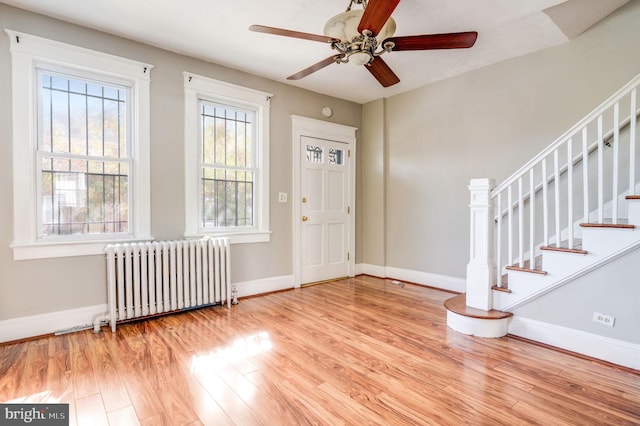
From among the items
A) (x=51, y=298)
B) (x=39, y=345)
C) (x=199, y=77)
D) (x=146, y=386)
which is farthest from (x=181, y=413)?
(x=199, y=77)

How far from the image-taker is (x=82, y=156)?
9.75ft

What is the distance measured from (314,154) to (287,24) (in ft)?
6.45

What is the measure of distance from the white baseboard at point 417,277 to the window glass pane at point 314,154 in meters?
1.84

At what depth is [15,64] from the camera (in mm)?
2643

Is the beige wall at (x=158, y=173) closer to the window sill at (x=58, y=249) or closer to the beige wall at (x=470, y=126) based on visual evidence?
the window sill at (x=58, y=249)

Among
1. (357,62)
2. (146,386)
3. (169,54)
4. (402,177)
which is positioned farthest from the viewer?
(402,177)

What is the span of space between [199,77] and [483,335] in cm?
383

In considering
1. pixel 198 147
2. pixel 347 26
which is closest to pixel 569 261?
pixel 347 26

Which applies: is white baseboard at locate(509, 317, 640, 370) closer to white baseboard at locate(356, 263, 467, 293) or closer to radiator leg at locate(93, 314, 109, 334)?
white baseboard at locate(356, 263, 467, 293)

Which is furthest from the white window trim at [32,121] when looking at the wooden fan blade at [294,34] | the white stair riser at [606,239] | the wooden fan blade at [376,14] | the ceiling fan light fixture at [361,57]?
the white stair riser at [606,239]

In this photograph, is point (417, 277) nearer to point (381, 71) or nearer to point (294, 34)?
point (381, 71)

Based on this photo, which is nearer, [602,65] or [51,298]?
[51,298]

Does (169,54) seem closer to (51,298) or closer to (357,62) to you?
(357,62)

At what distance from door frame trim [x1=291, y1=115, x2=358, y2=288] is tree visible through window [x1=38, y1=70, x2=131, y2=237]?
200cm
